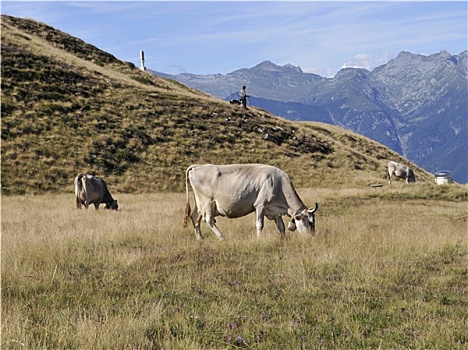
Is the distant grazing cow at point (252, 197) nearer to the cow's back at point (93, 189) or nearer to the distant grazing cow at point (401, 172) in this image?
the cow's back at point (93, 189)

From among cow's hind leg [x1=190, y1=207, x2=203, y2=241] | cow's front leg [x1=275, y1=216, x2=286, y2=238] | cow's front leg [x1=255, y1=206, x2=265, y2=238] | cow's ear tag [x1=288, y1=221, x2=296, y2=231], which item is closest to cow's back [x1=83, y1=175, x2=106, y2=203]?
cow's hind leg [x1=190, y1=207, x2=203, y2=241]

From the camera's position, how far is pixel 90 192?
79.6 feet

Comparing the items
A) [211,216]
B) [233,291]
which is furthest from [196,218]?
[233,291]

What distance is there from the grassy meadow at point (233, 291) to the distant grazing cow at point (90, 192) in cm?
1088

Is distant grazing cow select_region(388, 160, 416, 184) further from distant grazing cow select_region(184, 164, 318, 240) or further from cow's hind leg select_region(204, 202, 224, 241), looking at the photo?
cow's hind leg select_region(204, 202, 224, 241)

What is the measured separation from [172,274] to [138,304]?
178 cm

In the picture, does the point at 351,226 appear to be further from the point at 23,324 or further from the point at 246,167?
the point at 23,324

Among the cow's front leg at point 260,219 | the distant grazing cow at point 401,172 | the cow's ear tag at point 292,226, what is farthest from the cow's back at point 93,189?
the distant grazing cow at point 401,172

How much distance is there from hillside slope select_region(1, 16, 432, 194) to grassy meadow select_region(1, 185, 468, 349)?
2402 centimetres

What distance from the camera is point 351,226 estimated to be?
15.0 meters

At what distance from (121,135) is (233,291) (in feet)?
129

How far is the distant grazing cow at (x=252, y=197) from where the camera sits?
42.7 ft

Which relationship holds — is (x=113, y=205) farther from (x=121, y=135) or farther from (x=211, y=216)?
(x=121, y=135)

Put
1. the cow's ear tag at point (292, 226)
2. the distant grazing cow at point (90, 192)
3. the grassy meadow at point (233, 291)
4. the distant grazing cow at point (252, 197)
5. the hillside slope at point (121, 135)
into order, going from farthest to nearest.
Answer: the hillside slope at point (121, 135), the distant grazing cow at point (90, 192), the cow's ear tag at point (292, 226), the distant grazing cow at point (252, 197), the grassy meadow at point (233, 291)
